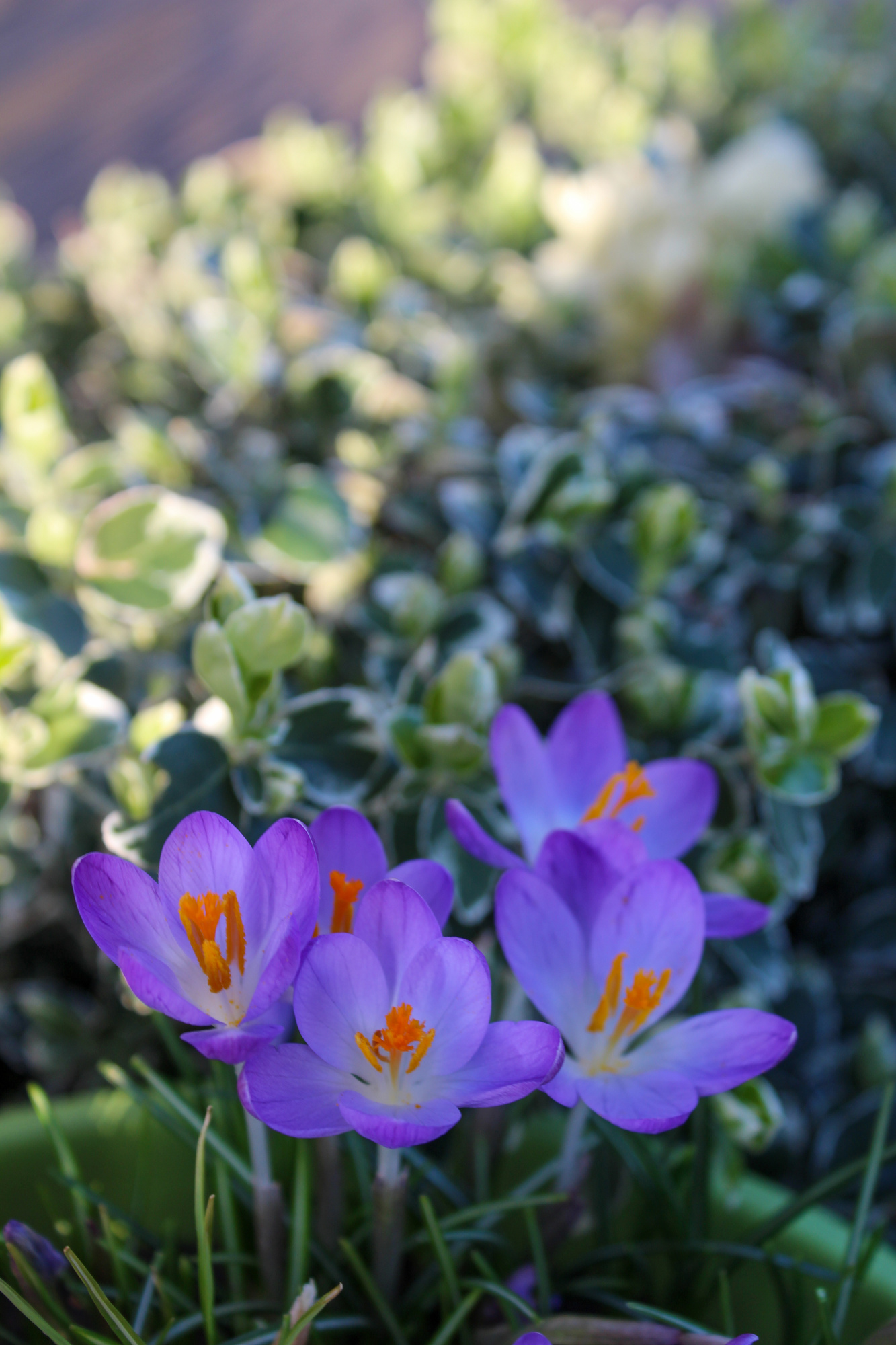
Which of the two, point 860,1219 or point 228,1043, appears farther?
point 860,1219

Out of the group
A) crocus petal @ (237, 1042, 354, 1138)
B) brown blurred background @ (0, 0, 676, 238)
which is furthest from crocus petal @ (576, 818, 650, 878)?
brown blurred background @ (0, 0, 676, 238)

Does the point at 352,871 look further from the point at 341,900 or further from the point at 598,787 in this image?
the point at 598,787

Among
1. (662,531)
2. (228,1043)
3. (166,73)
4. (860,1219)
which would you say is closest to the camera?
(228,1043)

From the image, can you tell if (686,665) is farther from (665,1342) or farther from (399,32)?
(399,32)

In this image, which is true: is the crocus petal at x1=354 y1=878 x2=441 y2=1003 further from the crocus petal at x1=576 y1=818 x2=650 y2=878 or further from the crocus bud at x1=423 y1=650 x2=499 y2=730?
the crocus bud at x1=423 y1=650 x2=499 y2=730

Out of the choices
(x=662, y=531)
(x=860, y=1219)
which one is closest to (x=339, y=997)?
(x=860, y=1219)

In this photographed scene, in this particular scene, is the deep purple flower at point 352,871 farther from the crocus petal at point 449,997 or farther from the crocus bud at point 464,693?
the crocus bud at point 464,693

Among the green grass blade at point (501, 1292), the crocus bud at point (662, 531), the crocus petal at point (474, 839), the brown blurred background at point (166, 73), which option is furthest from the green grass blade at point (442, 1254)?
the brown blurred background at point (166, 73)
